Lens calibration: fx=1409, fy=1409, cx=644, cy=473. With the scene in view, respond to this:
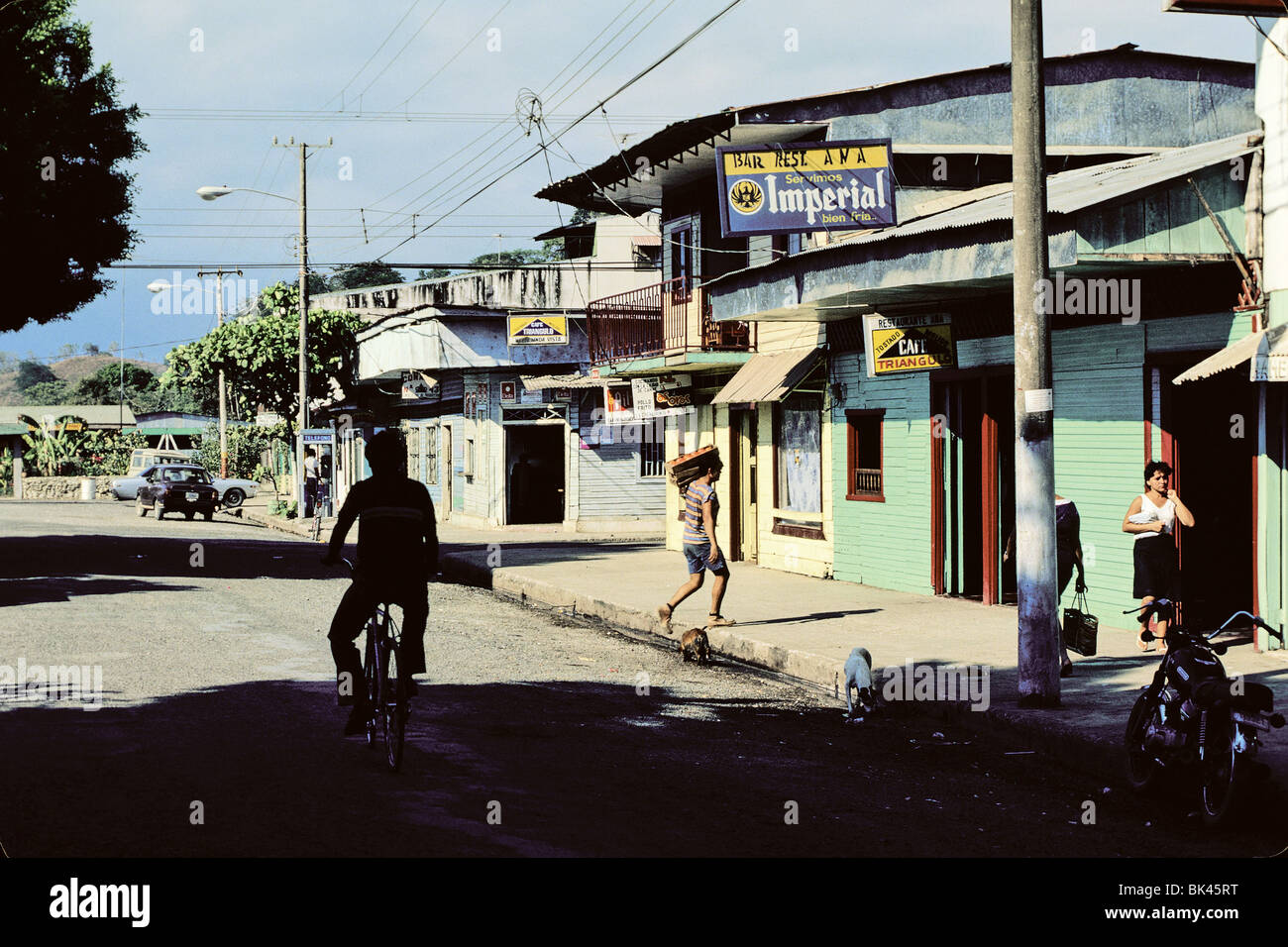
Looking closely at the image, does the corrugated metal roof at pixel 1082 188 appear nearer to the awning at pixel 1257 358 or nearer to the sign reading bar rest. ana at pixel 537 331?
the awning at pixel 1257 358

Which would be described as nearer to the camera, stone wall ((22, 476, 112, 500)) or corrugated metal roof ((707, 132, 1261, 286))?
corrugated metal roof ((707, 132, 1261, 286))

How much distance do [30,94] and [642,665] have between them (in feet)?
48.2

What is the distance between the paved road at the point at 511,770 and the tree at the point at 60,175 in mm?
10742

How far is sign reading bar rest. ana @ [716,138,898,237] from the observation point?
16.7 m

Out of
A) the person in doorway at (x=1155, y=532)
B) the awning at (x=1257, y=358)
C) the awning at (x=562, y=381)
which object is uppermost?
the awning at (x=562, y=381)

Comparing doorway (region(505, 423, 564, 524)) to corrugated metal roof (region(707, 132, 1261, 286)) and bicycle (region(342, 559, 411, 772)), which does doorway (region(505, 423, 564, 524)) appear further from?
bicycle (region(342, 559, 411, 772))

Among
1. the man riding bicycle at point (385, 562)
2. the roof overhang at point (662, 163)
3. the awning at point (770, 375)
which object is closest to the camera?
the man riding bicycle at point (385, 562)

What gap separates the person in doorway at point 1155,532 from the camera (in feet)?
39.7

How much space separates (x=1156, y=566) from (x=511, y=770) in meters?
6.72

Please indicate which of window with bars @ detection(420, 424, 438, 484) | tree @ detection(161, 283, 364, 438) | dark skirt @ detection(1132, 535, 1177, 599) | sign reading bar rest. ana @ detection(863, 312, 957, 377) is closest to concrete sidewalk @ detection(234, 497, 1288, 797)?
dark skirt @ detection(1132, 535, 1177, 599)

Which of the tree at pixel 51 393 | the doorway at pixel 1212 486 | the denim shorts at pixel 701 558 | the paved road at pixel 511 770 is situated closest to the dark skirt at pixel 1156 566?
the doorway at pixel 1212 486

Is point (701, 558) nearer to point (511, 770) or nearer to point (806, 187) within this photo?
point (806, 187)

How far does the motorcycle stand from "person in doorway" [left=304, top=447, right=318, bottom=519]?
31268 mm
